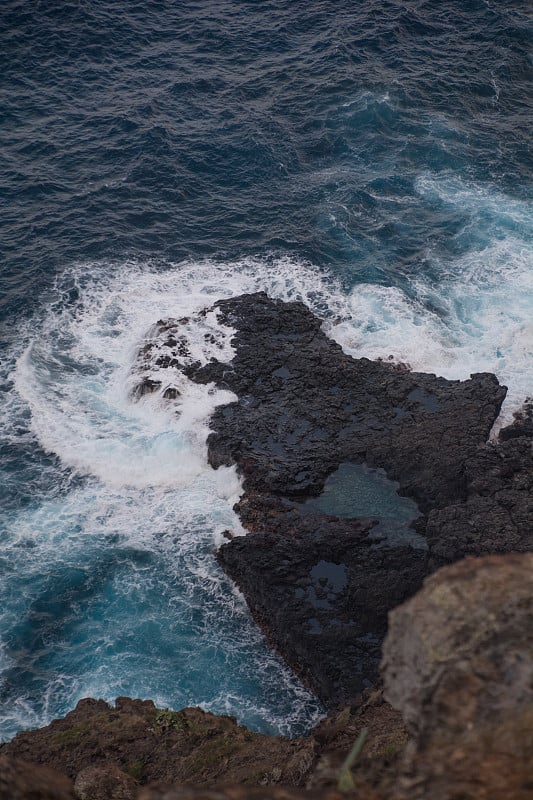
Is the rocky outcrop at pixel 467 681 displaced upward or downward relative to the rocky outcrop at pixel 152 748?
upward

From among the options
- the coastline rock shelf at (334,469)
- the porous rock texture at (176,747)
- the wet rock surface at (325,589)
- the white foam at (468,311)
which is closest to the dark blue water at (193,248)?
the white foam at (468,311)

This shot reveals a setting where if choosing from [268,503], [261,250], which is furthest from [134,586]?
[261,250]

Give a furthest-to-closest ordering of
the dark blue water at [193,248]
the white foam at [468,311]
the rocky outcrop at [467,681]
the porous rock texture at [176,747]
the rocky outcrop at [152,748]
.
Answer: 1. the white foam at [468,311]
2. the dark blue water at [193,248]
3. the rocky outcrop at [152,748]
4. the porous rock texture at [176,747]
5. the rocky outcrop at [467,681]

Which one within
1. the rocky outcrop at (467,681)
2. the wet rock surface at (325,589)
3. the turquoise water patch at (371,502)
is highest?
the rocky outcrop at (467,681)

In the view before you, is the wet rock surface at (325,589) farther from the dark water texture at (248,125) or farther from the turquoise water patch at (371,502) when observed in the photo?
the dark water texture at (248,125)

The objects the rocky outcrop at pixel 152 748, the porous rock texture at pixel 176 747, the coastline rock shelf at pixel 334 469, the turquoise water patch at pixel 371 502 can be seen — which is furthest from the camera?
the turquoise water patch at pixel 371 502

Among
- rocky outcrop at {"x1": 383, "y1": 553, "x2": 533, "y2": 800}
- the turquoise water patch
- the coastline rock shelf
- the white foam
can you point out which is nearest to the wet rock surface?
the coastline rock shelf

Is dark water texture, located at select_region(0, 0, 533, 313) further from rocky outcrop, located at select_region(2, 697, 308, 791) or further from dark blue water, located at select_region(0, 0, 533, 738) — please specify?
rocky outcrop, located at select_region(2, 697, 308, 791)

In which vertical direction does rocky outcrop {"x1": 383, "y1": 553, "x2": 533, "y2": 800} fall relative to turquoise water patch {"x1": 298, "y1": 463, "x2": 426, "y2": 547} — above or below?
above
